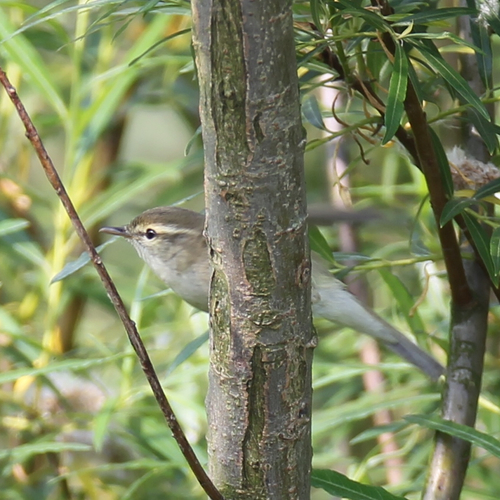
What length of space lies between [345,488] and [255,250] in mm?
467

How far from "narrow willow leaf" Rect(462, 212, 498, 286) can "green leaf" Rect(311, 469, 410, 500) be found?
1.13ft

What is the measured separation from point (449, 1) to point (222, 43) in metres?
1.21

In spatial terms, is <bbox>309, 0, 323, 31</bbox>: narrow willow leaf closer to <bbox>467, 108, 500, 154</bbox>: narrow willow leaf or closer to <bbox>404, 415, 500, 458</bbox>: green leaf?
<bbox>467, 108, 500, 154</bbox>: narrow willow leaf

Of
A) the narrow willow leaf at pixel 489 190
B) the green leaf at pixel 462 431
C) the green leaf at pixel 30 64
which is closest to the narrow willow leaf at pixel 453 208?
the narrow willow leaf at pixel 489 190

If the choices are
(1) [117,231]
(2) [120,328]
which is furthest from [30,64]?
(2) [120,328]

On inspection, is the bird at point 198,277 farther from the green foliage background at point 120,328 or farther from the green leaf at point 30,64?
the green leaf at point 30,64

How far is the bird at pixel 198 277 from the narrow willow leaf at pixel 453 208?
0.79 m

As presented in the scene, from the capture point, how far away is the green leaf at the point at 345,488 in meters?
1.07

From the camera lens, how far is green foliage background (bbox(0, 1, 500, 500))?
1803mm

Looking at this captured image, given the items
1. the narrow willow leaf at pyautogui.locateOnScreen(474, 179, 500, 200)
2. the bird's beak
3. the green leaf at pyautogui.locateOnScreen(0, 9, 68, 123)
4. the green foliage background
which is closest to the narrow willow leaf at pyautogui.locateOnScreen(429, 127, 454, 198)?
the narrow willow leaf at pyautogui.locateOnScreen(474, 179, 500, 200)

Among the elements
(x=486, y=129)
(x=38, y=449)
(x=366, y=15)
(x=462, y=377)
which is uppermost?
(x=366, y=15)

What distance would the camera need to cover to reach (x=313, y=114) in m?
1.31

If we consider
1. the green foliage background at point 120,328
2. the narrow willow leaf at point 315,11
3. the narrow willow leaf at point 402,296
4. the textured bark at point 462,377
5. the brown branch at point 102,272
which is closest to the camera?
the brown branch at point 102,272

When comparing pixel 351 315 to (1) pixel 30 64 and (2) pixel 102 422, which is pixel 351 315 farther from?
(1) pixel 30 64
